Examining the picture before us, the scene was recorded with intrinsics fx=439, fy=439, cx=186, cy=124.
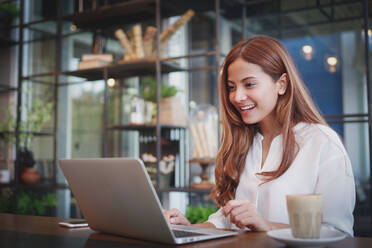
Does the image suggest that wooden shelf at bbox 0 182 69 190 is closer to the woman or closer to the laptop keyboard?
the woman

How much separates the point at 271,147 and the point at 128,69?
8.76 feet

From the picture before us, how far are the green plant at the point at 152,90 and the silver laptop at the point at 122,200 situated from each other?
2.72 metres

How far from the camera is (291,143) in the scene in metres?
1.55

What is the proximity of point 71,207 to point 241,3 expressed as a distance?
116 inches

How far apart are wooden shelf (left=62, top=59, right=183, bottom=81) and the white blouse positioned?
2338 mm

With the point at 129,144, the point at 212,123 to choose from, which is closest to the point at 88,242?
the point at 212,123

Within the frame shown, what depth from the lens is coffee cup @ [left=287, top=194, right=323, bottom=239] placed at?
3.06 feet

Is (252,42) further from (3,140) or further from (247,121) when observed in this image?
(3,140)

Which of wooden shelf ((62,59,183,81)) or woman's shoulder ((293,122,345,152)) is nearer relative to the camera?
woman's shoulder ((293,122,345,152))

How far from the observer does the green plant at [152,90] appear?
3.97m

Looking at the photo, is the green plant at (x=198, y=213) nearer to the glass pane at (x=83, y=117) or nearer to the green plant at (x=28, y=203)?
the glass pane at (x=83, y=117)

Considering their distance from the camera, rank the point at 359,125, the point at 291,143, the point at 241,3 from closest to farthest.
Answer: the point at 291,143 → the point at 359,125 → the point at 241,3

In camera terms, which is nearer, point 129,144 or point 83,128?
point 129,144

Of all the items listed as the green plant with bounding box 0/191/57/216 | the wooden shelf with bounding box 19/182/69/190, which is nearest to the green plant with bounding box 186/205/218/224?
the wooden shelf with bounding box 19/182/69/190
